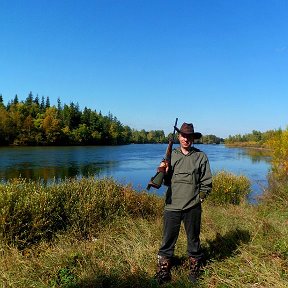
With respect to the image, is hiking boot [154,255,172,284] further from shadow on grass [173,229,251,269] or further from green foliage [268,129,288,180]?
green foliage [268,129,288,180]

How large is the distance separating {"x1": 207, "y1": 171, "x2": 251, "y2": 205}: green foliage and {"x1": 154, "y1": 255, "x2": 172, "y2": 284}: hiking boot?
29.2ft

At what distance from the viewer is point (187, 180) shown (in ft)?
16.4

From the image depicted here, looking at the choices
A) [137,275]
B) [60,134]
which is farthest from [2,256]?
[60,134]

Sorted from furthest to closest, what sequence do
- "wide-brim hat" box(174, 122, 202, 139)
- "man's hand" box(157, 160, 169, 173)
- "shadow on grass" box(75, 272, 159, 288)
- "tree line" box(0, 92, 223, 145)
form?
"tree line" box(0, 92, 223, 145) < "wide-brim hat" box(174, 122, 202, 139) < "man's hand" box(157, 160, 169, 173) < "shadow on grass" box(75, 272, 159, 288)

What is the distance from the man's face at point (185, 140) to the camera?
5.10 metres

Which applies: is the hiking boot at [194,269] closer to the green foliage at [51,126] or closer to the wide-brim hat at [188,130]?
the wide-brim hat at [188,130]

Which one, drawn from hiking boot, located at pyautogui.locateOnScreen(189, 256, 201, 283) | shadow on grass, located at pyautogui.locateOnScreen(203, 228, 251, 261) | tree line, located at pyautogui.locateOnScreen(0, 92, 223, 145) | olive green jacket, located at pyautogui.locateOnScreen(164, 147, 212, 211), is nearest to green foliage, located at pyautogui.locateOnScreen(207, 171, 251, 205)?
shadow on grass, located at pyautogui.locateOnScreen(203, 228, 251, 261)

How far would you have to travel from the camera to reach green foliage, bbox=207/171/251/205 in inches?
547

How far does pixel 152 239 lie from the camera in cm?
664

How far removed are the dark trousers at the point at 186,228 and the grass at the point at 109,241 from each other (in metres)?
0.35

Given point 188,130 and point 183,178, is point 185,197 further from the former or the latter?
point 188,130

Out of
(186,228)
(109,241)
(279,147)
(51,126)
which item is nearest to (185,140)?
(186,228)

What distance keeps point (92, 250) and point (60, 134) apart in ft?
295

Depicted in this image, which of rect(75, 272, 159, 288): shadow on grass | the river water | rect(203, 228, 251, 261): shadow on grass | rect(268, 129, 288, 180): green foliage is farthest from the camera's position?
the river water
